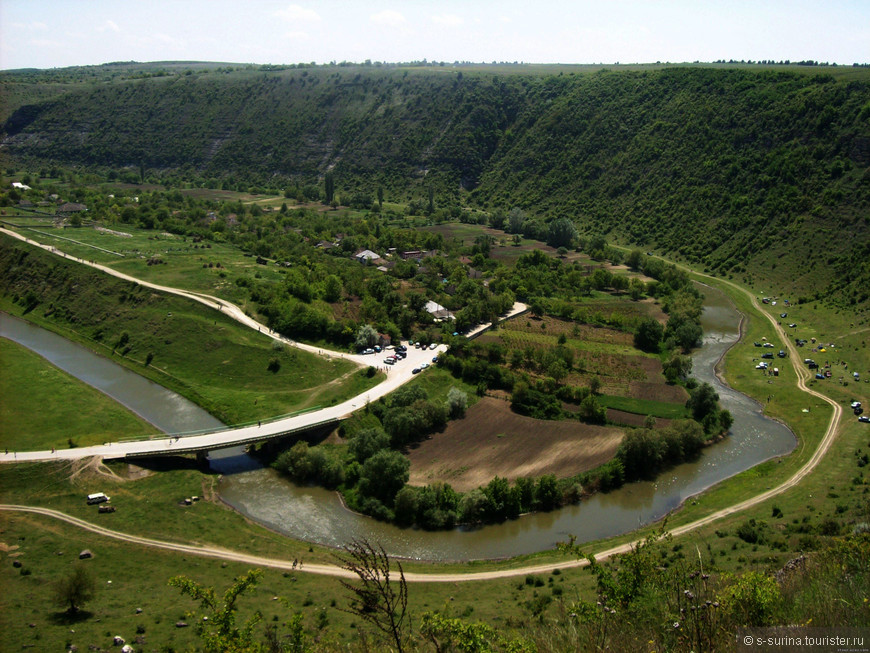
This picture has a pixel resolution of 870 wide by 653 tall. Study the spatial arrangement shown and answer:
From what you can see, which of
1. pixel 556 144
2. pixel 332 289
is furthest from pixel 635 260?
pixel 556 144

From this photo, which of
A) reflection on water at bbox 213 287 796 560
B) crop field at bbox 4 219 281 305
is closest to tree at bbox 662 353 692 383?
reflection on water at bbox 213 287 796 560

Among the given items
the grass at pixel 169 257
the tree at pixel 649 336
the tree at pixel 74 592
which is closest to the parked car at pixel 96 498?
the tree at pixel 74 592

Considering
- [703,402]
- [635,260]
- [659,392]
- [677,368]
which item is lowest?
[659,392]

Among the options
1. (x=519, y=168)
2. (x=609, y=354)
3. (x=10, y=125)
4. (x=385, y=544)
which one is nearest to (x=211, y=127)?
(x=10, y=125)

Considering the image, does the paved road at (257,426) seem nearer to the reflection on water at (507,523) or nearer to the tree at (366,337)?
the tree at (366,337)

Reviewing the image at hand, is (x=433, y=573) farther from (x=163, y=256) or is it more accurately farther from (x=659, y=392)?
(x=163, y=256)

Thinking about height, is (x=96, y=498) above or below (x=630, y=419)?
below
